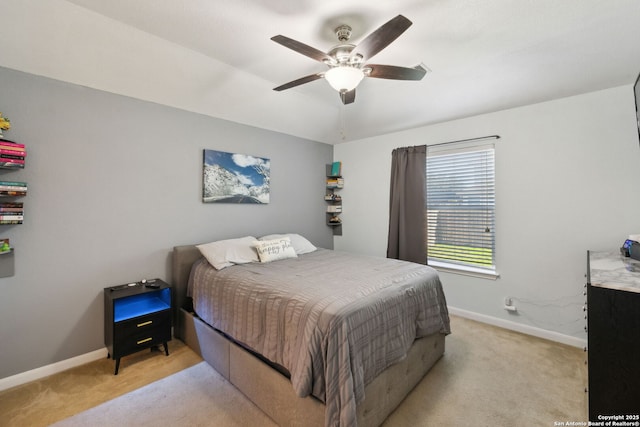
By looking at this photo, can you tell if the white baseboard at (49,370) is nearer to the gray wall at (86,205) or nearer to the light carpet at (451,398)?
the gray wall at (86,205)

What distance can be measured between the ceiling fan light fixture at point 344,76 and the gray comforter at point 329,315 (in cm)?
141

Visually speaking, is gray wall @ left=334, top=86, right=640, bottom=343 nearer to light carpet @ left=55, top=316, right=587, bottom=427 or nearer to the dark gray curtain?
the dark gray curtain

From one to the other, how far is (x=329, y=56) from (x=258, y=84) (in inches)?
53.9

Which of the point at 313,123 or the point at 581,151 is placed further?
the point at 313,123

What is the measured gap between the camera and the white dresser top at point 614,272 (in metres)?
1.33

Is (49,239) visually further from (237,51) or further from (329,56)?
(329,56)

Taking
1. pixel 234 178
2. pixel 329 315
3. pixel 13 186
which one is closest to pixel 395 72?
pixel 329 315

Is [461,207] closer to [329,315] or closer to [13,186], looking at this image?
[329,315]

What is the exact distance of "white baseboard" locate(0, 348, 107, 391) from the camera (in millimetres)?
2027

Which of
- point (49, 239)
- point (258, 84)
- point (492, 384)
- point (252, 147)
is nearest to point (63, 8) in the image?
point (258, 84)

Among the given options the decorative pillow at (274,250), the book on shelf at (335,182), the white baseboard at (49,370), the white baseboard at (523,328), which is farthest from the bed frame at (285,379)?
the book on shelf at (335,182)

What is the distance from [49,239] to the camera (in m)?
2.20

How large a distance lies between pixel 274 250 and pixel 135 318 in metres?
1.35

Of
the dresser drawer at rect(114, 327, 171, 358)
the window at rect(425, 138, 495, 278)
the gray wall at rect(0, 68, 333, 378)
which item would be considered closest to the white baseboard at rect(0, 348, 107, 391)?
the gray wall at rect(0, 68, 333, 378)
